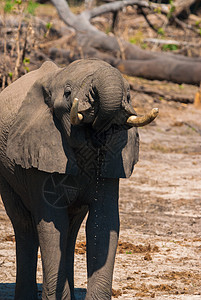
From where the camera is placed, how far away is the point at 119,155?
3.38 m

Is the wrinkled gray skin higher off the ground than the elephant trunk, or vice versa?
the elephant trunk

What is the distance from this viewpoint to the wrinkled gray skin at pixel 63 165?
3.18 meters

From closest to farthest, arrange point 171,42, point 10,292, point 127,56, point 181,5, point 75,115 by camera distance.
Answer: point 75,115
point 10,292
point 127,56
point 171,42
point 181,5

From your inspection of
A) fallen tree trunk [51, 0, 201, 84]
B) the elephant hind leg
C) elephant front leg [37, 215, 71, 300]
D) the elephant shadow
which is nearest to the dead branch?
fallen tree trunk [51, 0, 201, 84]

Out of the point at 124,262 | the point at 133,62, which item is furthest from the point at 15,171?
the point at 133,62

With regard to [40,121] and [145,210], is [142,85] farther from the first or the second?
[40,121]

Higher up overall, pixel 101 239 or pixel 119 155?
pixel 119 155

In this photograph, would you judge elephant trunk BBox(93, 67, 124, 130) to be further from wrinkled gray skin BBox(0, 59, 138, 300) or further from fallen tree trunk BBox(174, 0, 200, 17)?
fallen tree trunk BBox(174, 0, 200, 17)

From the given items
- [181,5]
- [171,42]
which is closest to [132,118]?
[171,42]

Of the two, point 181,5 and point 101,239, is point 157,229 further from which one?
point 181,5

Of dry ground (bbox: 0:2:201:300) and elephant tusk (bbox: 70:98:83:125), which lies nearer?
elephant tusk (bbox: 70:98:83:125)

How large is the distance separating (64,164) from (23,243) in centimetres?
96

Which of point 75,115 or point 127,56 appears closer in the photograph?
point 75,115

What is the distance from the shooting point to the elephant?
3.16 metres
